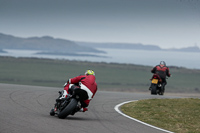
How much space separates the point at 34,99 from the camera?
1753 centimetres

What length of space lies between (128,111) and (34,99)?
A: 3.86 metres

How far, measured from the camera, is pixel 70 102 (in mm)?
12500

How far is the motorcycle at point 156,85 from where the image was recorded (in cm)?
2448

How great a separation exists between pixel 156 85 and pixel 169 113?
922 cm

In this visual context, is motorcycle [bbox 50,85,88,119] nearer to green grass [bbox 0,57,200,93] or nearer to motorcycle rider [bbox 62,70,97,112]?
motorcycle rider [bbox 62,70,97,112]

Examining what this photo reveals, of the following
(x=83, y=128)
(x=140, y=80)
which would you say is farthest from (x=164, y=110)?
(x=140, y=80)

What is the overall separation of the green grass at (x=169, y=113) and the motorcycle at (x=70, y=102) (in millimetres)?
2267

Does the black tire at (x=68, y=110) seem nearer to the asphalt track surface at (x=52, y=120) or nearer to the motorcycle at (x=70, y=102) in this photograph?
the motorcycle at (x=70, y=102)

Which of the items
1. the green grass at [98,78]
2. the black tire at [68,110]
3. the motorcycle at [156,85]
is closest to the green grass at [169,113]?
the black tire at [68,110]

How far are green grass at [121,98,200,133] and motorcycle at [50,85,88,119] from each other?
7.44 ft

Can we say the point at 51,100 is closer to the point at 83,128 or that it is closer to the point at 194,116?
the point at 194,116

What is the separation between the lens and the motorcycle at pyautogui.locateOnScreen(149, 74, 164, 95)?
2448 cm

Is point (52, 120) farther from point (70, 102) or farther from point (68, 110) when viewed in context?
point (70, 102)

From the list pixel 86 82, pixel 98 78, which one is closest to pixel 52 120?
pixel 86 82
